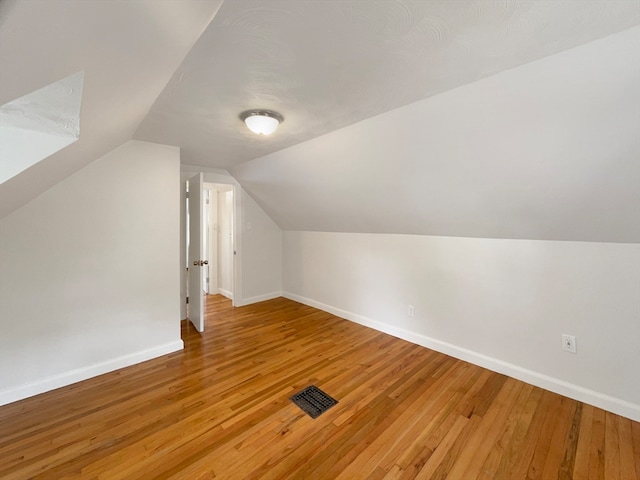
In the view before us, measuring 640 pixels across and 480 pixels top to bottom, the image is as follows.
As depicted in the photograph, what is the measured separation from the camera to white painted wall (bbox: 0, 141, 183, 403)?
6.88 ft

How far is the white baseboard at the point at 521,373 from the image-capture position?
1.91 m

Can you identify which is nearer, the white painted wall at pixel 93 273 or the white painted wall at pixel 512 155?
the white painted wall at pixel 512 155

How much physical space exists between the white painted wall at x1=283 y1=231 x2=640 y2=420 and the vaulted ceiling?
9.4 inches

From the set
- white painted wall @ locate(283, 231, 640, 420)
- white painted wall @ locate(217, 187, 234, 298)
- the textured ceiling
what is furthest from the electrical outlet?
white painted wall @ locate(217, 187, 234, 298)

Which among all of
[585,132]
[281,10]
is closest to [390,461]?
[585,132]

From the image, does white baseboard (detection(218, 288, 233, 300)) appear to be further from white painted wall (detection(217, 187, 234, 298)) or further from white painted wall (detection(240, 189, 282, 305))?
white painted wall (detection(240, 189, 282, 305))

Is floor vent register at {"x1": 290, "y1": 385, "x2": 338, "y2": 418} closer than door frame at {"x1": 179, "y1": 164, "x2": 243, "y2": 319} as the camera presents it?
Yes

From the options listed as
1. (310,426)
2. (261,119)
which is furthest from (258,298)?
(261,119)

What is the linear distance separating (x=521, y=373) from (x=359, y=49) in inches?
112

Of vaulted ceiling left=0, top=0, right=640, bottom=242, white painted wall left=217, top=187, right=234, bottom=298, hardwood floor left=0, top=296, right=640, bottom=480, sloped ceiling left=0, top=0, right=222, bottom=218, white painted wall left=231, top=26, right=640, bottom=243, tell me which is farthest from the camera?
white painted wall left=217, top=187, right=234, bottom=298

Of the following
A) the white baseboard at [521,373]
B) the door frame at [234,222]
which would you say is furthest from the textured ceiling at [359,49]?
the white baseboard at [521,373]

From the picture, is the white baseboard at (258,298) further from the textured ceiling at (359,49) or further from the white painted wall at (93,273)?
the textured ceiling at (359,49)

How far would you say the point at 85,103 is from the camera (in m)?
1.29

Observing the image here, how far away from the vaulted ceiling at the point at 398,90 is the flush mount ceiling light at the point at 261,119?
89 millimetres
